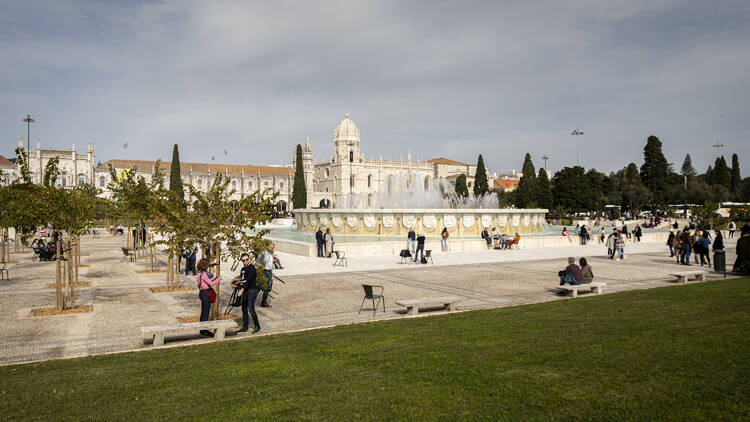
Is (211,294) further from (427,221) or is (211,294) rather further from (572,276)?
(427,221)

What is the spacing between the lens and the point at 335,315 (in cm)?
952

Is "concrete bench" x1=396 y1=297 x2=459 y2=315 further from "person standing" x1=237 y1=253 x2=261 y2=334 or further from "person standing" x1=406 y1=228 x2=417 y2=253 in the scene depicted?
"person standing" x1=406 y1=228 x2=417 y2=253

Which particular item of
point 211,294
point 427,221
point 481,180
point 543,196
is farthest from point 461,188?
point 211,294

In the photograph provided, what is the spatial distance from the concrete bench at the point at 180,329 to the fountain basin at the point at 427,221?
21.6 m

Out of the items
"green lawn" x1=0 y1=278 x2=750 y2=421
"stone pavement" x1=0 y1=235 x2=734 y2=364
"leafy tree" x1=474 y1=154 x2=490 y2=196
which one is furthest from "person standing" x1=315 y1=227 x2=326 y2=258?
"leafy tree" x1=474 y1=154 x2=490 y2=196

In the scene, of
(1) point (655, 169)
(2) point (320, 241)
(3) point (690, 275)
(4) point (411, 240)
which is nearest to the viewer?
(3) point (690, 275)

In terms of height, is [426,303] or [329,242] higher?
[329,242]

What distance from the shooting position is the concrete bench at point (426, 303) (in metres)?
9.32

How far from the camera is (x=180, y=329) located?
297 inches

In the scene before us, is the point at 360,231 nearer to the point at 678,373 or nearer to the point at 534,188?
the point at 678,373

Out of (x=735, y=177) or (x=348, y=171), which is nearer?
(x=735, y=177)

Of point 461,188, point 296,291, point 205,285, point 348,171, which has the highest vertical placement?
point 348,171

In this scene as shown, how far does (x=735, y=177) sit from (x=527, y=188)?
3949cm

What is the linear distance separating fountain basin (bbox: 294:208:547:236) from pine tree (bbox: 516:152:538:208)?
112 ft
